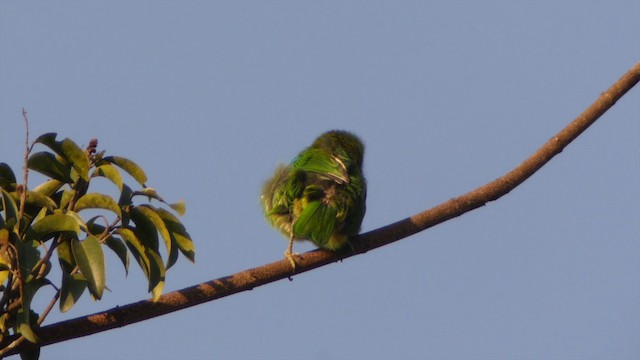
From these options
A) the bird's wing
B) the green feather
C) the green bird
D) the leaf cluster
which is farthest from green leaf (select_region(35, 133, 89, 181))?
the bird's wing

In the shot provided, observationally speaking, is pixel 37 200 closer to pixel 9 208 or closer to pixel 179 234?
pixel 9 208

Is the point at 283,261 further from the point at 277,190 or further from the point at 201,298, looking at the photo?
the point at 277,190

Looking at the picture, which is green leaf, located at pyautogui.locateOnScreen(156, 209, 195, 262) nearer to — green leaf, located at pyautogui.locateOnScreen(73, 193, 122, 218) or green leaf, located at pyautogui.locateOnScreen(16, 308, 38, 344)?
green leaf, located at pyautogui.locateOnScreen(73, 193, 122, 218)

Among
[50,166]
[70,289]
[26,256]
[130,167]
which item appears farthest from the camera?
[130,167]

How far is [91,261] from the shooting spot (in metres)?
3.04

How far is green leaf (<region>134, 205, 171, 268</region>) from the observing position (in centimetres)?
331

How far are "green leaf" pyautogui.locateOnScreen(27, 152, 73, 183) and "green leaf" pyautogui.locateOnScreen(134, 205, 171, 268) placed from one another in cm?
27

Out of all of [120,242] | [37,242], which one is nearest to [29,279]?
[37,242]

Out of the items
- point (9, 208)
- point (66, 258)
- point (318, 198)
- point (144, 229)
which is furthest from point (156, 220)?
point (318, 198)

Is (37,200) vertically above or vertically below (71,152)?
→ below

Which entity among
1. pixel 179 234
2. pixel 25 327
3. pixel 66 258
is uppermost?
pixel 179 234

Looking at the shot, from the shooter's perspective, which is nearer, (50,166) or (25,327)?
(25,327)

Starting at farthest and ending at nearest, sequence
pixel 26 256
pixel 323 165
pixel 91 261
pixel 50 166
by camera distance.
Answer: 1. pixel 323 165
2. pixel 50 166
3. pixel 91 261
4. pixel 26 256

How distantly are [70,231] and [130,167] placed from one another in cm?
37
